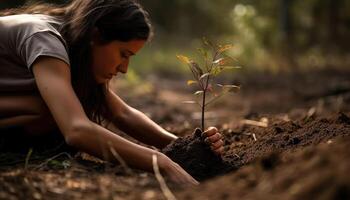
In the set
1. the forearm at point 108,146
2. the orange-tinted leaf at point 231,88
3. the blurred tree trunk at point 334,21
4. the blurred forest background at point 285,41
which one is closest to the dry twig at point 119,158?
the forearm at point 108,146

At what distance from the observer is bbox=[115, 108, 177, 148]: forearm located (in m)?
3.58

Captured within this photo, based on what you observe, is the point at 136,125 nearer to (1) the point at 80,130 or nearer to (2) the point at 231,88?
(2) the point at 231,88

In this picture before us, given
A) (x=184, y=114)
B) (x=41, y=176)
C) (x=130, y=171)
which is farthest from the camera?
(x=184, y=114)

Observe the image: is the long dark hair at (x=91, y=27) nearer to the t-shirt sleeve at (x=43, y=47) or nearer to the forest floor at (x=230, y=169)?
the t-shirt sleeve at (x=43, y=47)

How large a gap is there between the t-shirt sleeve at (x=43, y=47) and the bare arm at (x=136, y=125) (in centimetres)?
Result: 80

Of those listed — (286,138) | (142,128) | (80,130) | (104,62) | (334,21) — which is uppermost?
(104,62)

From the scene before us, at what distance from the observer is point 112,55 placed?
297 cm

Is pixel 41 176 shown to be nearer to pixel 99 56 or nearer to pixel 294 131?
pixel 99 56

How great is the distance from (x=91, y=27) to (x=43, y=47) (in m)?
0.33

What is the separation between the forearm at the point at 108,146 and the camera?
8.59ft

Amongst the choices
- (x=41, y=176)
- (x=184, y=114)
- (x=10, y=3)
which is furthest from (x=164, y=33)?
(x=41, y=176)

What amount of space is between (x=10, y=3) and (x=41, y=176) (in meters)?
5.86

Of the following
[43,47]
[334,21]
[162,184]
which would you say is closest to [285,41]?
[334,21]

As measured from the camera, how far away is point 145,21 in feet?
9.90
